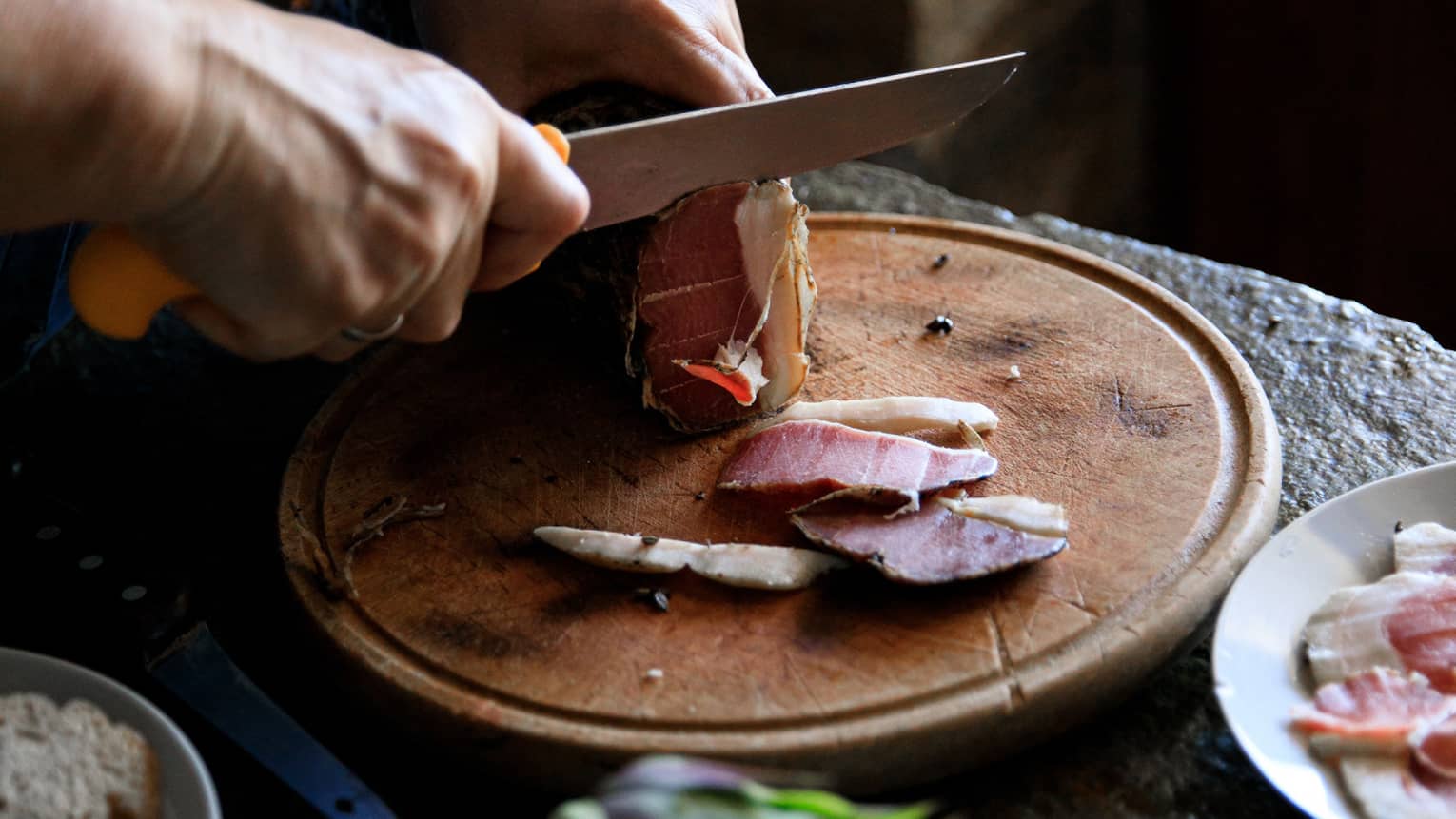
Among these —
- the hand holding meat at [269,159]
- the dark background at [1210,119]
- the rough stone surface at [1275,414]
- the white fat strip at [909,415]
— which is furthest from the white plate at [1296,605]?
the dark background at [1210,119]

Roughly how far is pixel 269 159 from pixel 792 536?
107 centimetres

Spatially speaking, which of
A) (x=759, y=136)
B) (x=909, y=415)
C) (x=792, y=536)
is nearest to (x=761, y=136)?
(x=759, y=136)

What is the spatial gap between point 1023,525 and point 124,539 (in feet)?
4.82

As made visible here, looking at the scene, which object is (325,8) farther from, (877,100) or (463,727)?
(463,727)

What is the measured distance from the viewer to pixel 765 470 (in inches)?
87.1

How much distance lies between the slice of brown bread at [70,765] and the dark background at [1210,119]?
13.3ft

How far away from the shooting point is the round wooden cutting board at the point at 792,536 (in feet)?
5.75

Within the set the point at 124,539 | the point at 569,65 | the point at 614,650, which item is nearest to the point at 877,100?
the point at 569,65

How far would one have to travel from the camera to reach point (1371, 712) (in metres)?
1.61

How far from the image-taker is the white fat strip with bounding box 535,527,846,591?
77.8 inches

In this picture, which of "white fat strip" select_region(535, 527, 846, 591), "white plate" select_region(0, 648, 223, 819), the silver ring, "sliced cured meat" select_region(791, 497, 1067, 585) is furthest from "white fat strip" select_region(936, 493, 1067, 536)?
"white plate" select_region(0, 648, 223, 819)

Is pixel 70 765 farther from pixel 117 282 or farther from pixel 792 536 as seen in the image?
pixel 792 536

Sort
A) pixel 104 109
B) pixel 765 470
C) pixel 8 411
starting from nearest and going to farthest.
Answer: pixel 104 109 → pixel 765 470 → pixel 8 411

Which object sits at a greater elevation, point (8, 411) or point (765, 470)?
point (765, 470)
